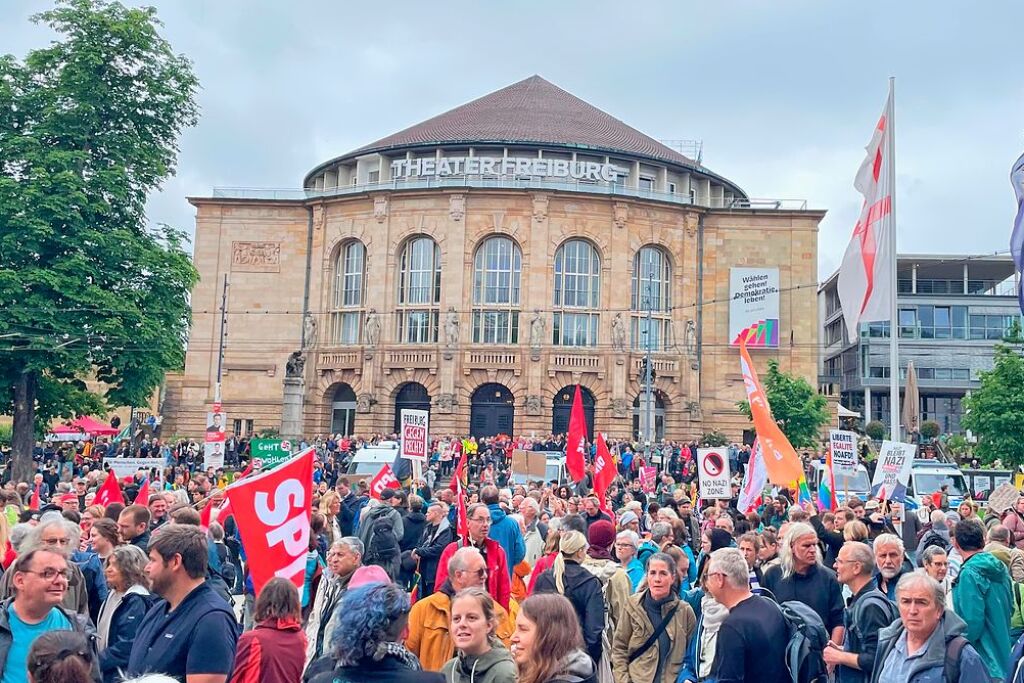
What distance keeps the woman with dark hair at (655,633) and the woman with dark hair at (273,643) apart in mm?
2888

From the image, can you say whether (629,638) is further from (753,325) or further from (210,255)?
(210,255)

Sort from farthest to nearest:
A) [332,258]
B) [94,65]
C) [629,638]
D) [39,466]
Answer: [332,258] → [39,466] → [94,65] → [629,638]

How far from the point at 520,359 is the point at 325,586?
44.7 meters

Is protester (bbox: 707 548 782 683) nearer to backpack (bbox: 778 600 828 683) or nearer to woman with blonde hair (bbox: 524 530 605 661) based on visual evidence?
backpack (bbox: 778 600 828 683)

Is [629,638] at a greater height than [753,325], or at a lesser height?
lesser

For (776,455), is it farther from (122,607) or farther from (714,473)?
(122,607)

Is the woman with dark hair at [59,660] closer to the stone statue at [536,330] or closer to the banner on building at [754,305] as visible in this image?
the stone statue at [536,330]

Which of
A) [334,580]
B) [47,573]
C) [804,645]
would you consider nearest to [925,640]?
[804,645]

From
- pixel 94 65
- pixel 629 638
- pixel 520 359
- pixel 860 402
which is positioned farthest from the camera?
pixel 860 402

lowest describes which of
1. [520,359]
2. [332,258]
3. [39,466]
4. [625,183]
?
[39,466]

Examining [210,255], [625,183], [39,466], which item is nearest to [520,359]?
[625,183]

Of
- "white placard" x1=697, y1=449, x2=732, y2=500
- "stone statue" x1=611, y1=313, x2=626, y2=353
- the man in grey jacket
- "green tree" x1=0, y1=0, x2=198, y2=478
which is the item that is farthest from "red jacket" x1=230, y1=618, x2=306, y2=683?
"stone statue" x1=611, y1=313, x2=626, y2=353

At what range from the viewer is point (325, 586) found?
7.51 m

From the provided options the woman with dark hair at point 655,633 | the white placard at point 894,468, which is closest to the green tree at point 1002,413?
the white placard at point 894,468
